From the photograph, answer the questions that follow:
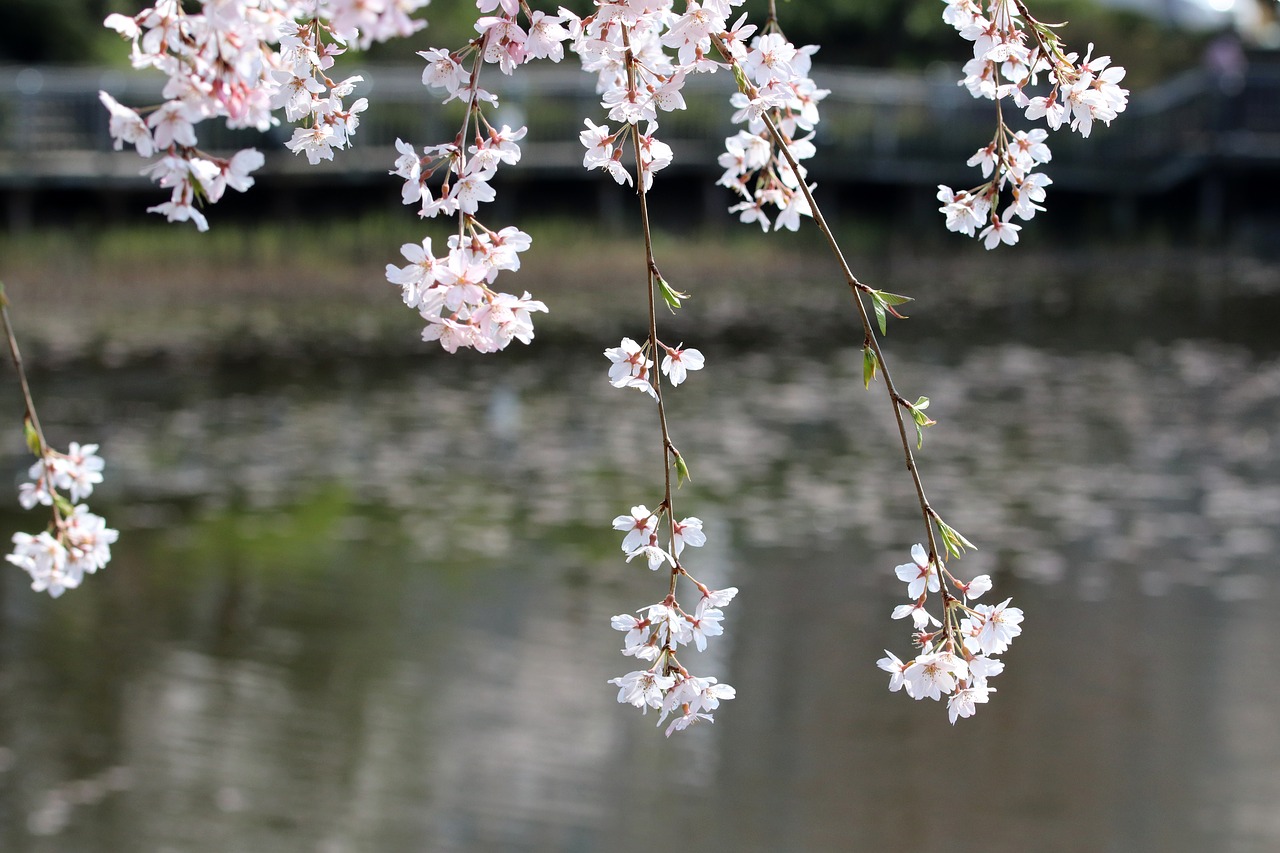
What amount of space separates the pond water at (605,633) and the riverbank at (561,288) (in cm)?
226

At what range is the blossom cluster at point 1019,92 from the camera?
5.02 feet

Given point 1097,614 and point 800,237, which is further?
point 800,237

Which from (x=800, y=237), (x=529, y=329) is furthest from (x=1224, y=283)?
(x=529, y=329)

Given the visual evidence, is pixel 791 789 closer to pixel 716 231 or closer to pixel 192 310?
pixel 192 310

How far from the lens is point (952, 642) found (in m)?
1.45

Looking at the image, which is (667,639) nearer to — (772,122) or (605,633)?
(772,122)

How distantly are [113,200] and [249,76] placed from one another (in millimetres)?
15103

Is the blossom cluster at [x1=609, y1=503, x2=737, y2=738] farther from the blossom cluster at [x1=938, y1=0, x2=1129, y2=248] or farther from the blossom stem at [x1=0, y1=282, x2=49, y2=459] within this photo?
the blossom stem at [x1=0, y1=282, x2=49, y2=459]

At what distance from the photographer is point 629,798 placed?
4523mm

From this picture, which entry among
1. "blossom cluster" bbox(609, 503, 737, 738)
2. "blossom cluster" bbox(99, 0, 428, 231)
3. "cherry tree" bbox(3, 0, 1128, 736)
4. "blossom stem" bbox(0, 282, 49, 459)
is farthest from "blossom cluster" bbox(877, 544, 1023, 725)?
"blossom stem" bbox(0, 282, 49, 459)

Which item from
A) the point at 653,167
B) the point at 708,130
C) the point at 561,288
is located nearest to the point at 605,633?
the point at 653,167

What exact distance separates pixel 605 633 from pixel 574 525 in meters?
1.41

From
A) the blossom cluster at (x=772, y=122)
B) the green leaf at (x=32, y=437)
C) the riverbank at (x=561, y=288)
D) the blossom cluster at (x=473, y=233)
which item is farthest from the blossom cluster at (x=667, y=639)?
the riverbank at (x=561, y=288)

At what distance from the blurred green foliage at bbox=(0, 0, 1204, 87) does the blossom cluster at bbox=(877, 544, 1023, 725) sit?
17.9 metres
